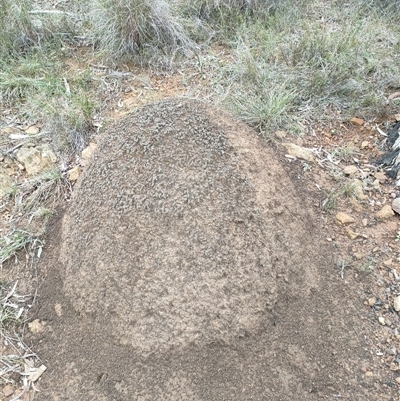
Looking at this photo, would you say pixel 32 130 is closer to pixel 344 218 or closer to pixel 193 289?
pixel 193 289

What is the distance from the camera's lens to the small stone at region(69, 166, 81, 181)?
107 inches

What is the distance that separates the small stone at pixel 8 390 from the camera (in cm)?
192

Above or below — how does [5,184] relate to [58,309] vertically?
above

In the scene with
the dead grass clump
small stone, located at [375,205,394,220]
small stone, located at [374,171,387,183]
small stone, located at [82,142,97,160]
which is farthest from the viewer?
the dead grass clump

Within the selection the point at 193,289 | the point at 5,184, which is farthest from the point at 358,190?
the point at 5,184

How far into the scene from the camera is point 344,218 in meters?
2.35

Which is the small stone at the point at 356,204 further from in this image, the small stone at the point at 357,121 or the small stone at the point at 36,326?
the small stone at the point at 36,326

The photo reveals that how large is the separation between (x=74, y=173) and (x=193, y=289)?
1.26m

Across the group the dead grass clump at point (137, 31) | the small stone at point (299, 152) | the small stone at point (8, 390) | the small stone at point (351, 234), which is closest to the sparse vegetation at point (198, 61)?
the dead grass clump at point (137, 31)

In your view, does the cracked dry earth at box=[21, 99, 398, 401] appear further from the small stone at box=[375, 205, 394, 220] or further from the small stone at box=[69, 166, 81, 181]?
the small stone at box=[69, 166, 81, 181]

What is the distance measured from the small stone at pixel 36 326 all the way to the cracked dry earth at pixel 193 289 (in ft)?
0.06

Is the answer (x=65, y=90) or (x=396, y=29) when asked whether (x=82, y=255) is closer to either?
(x=65, y=90)

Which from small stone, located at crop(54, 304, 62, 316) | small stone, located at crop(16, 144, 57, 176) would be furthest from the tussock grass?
small stone, located at crop(54, 304, 62, 316)

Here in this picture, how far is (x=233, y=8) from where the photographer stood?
4074 mm
